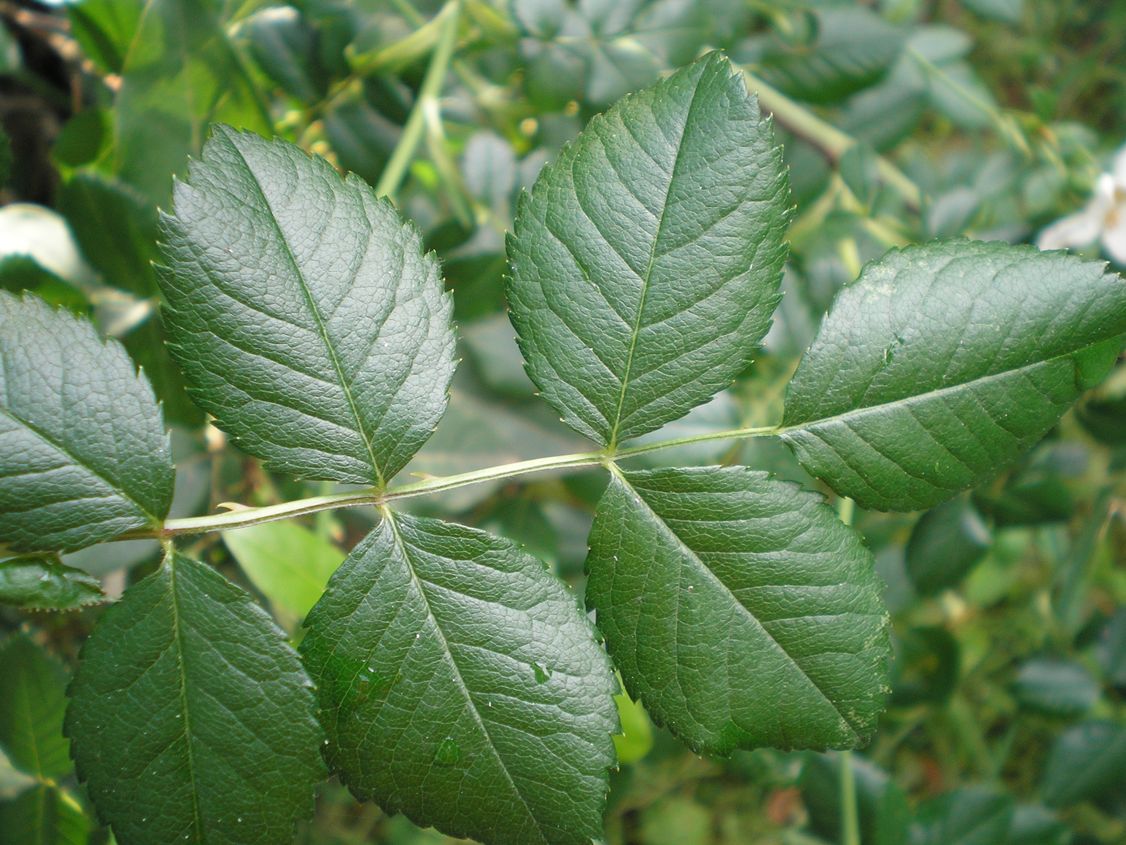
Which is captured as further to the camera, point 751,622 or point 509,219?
point 509,219

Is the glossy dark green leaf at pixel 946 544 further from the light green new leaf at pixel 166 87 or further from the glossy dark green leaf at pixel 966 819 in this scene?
the light green new leaf at pixel 166 87

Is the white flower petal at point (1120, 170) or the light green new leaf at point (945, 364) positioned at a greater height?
the white flower petal at point (1120, 170)

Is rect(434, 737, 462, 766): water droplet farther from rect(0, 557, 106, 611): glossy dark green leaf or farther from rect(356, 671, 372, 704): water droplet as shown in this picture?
rect(0, 557, 106, 611): glossy dark green leaf

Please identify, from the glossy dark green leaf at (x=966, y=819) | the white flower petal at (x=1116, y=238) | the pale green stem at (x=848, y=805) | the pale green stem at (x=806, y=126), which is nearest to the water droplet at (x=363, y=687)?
the pale green stem at (x=848, y=805)

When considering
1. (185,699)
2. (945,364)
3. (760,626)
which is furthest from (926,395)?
(185,699)

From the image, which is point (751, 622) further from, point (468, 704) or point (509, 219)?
point (509, 219)

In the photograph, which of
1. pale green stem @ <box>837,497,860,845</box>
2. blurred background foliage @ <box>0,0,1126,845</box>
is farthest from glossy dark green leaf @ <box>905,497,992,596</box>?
pale green stem @ <box>837,497,860,845</box>

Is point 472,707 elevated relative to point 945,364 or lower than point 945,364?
lower
